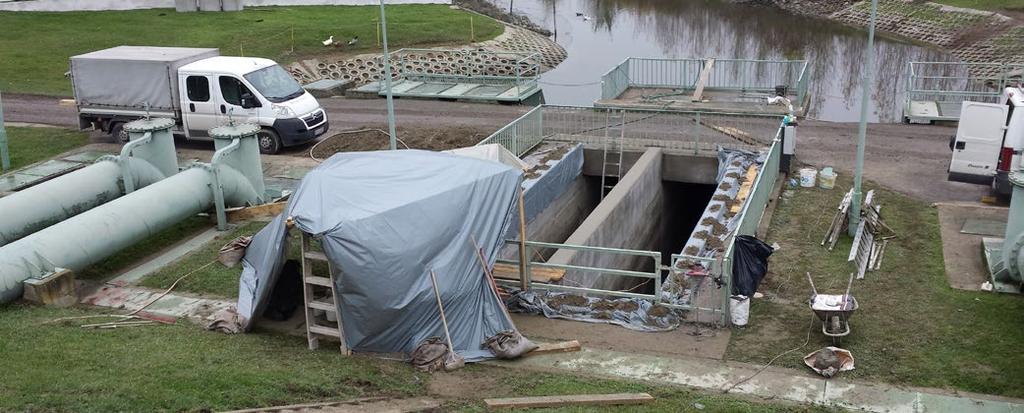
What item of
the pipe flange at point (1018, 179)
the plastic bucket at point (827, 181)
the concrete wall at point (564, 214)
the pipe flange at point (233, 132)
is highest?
the pipe flange at point (1018, 179)

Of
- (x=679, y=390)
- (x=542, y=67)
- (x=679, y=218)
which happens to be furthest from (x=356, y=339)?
(x=542, y=67)

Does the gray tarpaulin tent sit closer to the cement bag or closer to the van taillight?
the cement bag

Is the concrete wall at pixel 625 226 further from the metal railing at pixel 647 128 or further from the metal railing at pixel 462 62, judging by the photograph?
the metal railing at pixel 462 62

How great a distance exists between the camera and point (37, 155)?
23.3 metres

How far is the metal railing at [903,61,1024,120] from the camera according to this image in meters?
25.5

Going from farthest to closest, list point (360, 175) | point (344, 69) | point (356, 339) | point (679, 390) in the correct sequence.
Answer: point (344, 69) → point (360, 175) → point (356, 339) → point (679, 390)

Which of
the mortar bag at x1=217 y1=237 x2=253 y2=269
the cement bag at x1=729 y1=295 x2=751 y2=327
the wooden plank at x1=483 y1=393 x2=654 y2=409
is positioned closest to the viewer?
the wooden plank at x1=483 y1=393 x2=654 y2=409

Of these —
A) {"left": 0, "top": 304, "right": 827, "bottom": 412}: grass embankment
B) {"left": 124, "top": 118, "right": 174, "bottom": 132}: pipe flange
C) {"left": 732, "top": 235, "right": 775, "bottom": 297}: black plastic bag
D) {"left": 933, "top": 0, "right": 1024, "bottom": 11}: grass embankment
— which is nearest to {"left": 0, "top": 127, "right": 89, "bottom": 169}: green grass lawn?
{"left": 124, "top": 118, "right": 174, "bottom": 132}: pipe flange

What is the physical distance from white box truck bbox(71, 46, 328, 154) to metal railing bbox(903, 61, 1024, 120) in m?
15.9

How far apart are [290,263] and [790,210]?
379 inches

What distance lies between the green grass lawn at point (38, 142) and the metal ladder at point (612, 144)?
1332cm

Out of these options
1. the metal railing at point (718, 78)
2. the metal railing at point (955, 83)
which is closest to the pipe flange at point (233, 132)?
the metal railing at point (718, 78)

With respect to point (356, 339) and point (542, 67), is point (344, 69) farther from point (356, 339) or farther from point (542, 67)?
point (356, 339)

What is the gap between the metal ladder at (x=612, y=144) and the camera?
71.6ft
